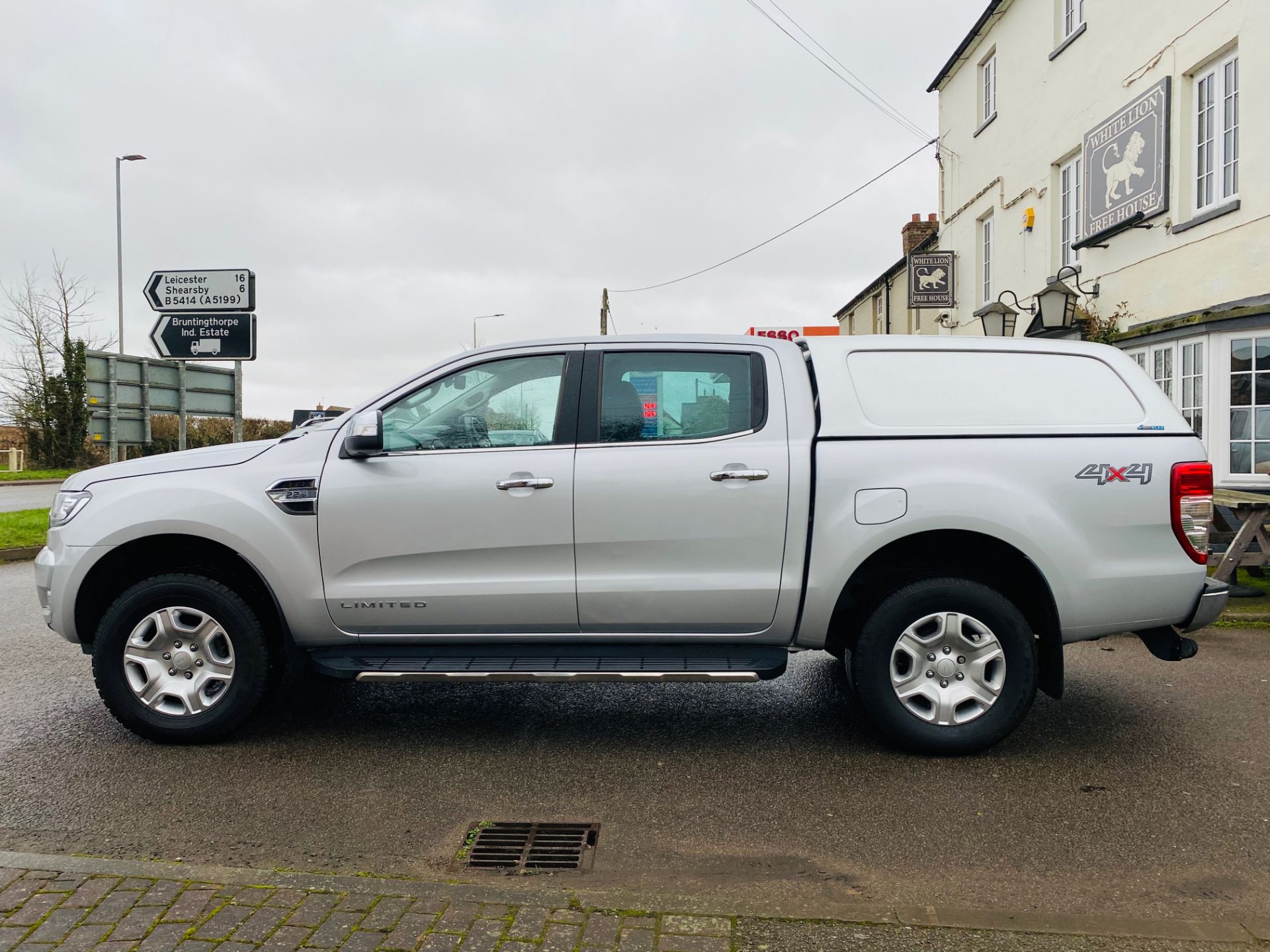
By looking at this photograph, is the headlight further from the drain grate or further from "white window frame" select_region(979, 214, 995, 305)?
"white window frame" select_region(979, 214, 995, 305)

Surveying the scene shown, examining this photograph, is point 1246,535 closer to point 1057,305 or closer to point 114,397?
point 1057,305

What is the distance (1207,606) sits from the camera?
14.3 feet

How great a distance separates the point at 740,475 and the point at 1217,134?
940 centimetres

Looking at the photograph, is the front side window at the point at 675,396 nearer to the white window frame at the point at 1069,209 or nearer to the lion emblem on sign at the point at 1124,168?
the lion emblem on sign at the point at 1124,168

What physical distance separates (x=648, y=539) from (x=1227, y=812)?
250 centimetres

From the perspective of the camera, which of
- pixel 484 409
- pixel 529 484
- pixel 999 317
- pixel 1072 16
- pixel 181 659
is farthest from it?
pixel 999 317

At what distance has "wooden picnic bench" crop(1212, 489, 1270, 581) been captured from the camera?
23.7 feet

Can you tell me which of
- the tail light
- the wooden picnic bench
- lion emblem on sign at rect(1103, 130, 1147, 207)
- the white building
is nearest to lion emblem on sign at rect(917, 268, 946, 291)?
the white building

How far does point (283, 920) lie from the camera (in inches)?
113

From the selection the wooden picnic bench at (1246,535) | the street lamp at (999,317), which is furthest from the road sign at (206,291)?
the street lamp at (999,317)

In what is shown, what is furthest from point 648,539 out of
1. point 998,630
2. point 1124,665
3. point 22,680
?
point 22,680

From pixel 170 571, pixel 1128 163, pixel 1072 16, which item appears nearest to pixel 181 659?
pixel 170 571

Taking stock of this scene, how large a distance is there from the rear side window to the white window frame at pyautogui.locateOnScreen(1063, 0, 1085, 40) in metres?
11.2

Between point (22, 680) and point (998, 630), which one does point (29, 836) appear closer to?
point (22, 680)
